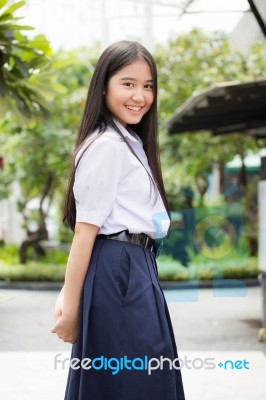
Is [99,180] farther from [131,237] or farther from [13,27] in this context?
[13,27]

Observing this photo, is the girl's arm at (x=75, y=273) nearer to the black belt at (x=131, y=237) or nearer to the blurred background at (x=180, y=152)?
the black belt at (x=131, y=237)

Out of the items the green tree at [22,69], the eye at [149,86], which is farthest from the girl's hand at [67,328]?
the green tree at [22,69]

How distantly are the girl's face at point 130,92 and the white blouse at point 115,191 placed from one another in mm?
56

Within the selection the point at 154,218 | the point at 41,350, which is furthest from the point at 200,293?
the point at 154,218

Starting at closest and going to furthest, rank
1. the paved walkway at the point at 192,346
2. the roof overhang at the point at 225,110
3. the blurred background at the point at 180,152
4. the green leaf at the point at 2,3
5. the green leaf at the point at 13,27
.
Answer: the green leaf at the point at 2,3, the green leaf at the point at 13,27, the paved walkway at the point at 192,346, the roof overhang at the point at 225,110, the blurred background at the point at 180,152

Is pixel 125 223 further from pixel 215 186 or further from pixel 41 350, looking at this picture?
pixel 215 186

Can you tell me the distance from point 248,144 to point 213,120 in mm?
5550

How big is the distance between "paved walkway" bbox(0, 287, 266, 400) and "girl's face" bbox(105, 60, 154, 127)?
122 cm

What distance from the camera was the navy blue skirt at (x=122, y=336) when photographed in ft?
7.19

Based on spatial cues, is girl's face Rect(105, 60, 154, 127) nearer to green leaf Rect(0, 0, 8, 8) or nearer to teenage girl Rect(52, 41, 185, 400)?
teenage girl Rect(52, 41, 185, 400)

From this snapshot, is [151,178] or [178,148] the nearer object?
[151,178]

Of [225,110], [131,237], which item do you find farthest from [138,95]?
[225,110]

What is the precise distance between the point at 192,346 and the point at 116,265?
468 centimetres

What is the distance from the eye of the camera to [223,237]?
14367 mm
